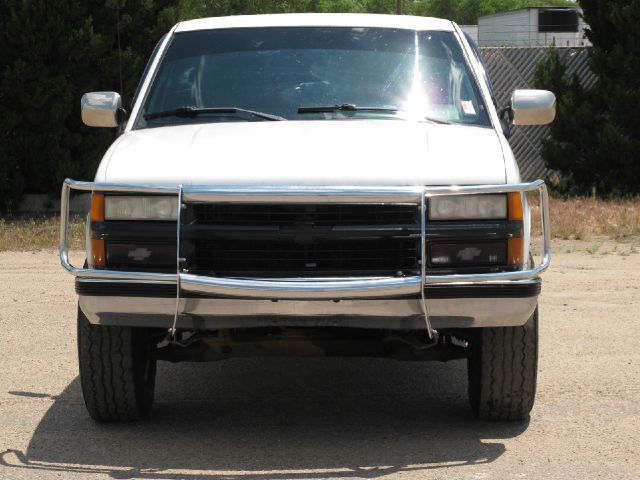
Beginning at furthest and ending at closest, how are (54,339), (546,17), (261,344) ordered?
(546,17), (54,339), (261,344)

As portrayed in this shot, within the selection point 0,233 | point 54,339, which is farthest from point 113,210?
point 0,233

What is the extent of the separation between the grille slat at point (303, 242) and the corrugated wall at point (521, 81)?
15123 millimetres

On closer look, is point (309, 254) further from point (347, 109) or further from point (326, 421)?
point (347, 109)

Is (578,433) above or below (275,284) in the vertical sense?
below

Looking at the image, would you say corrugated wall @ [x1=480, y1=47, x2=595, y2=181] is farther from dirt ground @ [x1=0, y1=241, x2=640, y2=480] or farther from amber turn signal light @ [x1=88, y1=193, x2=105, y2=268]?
amber turn signal light @ [x1=88, y1=193, x2=105, y2=268]

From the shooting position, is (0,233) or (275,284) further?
(0,233)

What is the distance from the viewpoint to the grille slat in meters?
5.27

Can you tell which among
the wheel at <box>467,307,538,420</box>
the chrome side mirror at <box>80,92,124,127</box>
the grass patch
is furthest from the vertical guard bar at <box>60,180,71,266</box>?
the grass patch

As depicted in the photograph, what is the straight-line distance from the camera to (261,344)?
5.62 metres

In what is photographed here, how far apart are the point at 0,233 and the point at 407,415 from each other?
926cm

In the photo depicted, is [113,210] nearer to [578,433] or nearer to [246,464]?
[246,464]

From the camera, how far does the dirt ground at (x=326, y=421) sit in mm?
5238

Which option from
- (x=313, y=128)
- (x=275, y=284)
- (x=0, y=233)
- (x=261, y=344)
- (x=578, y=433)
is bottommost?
(x=0, y=233)

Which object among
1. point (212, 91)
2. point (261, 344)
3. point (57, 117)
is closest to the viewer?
point (261, 344)
